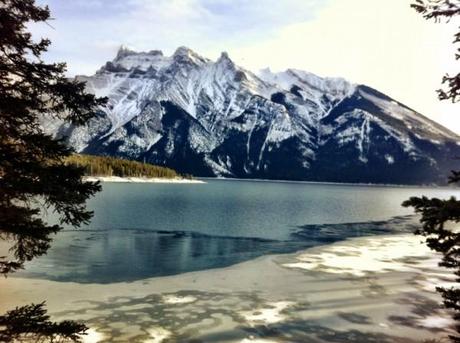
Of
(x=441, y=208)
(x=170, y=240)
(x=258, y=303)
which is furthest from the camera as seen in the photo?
(x=170, y=240)

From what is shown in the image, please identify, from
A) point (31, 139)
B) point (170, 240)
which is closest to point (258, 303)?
point (31, 139)

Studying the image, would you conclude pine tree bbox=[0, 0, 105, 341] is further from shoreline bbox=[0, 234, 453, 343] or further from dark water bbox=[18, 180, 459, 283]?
dark water bbox=[18, 180, 459, 283]

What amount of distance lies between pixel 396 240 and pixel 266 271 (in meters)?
33.2

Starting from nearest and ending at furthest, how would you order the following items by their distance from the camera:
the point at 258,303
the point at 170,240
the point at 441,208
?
the point at 441,208
the point at 258,303
the point at 170,240

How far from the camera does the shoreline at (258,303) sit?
848 inches

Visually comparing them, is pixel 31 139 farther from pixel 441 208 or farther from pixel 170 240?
pixel 170 240

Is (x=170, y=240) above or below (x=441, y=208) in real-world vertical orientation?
below

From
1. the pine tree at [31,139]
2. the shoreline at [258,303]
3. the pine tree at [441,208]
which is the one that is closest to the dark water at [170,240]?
the shoreline at [258,303]

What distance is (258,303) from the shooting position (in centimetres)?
2675

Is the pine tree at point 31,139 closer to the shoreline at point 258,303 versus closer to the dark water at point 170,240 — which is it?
the shoreline at point 258,303

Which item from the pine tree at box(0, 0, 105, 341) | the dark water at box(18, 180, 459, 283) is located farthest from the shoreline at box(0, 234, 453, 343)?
the pine tree at box(0, 0, 105, 341)

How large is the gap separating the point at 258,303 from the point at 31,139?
18928 mm

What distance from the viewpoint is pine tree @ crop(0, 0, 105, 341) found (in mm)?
11117

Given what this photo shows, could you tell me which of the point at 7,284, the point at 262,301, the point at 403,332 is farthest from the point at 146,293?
the point at 403,332
